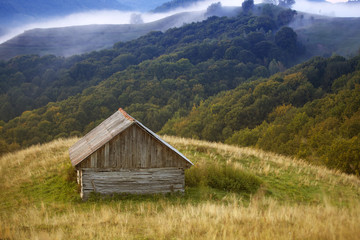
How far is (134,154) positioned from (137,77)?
101m

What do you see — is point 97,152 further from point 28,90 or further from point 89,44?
point 89,44

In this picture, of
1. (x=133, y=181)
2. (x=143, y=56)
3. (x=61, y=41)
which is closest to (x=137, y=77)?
(x=143, y=56)

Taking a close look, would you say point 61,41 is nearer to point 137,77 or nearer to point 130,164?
point 137,77

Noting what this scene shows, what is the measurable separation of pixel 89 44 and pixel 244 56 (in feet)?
301

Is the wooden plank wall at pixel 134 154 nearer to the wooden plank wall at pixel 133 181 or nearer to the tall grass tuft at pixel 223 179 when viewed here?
the wooden plank wall at pixel 133 181

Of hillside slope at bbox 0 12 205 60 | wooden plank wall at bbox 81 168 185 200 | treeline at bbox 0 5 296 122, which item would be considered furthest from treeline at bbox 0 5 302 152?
wooden plank wall at bbox 81 168 185 200

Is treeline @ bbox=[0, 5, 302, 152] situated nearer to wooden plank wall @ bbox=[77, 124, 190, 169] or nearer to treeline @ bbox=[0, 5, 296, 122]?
treeline @ bbox=[0, 5, 296, 122]

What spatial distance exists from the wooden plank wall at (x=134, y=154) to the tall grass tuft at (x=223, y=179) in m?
1.77

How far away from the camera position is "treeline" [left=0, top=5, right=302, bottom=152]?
78625 millimetres

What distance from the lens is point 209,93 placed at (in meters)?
108

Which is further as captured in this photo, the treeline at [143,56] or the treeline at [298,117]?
the treeline at [143,56]

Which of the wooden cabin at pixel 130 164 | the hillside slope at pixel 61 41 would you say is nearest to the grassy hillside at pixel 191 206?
the wooden cabin at pixel 130 164

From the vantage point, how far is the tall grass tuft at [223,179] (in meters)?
14.4

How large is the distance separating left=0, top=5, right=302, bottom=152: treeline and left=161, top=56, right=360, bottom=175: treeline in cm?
1970
